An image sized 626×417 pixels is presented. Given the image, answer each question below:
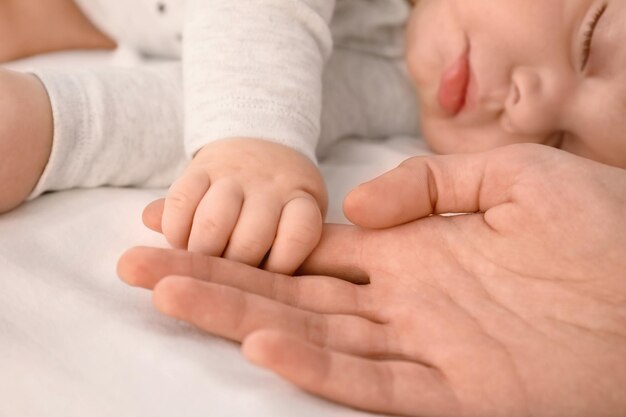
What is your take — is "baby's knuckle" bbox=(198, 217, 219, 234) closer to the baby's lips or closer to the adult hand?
the adult hand

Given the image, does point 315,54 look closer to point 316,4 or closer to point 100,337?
point 316,4

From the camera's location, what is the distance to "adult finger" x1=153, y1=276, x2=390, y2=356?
1.51ft

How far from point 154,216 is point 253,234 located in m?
0.10

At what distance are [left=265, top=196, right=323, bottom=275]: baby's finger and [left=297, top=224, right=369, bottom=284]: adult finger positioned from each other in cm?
2

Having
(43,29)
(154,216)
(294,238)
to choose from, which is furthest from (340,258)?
(43,29)

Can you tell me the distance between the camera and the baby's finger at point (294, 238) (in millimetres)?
556

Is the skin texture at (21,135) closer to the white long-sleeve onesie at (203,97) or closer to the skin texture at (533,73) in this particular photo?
the white long-sleeve onesie at (203,97)

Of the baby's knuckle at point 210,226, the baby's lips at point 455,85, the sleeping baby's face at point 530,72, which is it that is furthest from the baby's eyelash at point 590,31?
the baby's knuckle at point 210,226

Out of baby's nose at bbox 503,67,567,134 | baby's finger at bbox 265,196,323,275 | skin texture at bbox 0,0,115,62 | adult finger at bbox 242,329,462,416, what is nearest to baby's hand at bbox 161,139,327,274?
baby's finger at bbox 265,196,323,275

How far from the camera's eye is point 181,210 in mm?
565

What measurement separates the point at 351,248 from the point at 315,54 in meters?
0.31

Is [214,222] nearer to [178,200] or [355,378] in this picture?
[178,200]

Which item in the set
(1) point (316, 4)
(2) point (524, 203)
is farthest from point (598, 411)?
(1) point (316, 4)

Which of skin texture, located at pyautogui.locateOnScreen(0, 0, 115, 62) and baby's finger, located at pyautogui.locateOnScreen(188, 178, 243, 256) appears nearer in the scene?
baby's finger, located at pyautogui.locateOnScreen(188, 178, 243, 256)
